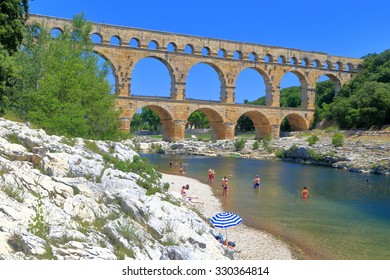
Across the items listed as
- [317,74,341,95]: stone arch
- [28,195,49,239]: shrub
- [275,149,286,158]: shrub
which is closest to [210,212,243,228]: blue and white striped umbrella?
[28,195,49,239]: shrub

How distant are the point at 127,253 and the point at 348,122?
42.1 m

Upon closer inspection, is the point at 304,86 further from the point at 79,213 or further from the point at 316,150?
the point at 79,213

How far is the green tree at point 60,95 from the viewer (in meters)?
17.6

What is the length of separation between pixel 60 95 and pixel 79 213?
14024mm

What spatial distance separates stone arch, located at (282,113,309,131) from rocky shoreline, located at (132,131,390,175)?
3135 millimetres

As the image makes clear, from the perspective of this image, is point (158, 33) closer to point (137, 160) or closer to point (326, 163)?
point (326, 163)

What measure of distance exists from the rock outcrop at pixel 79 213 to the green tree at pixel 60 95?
22.4ft

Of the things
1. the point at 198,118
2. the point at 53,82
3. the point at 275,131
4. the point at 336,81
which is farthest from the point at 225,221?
the point at 198,118

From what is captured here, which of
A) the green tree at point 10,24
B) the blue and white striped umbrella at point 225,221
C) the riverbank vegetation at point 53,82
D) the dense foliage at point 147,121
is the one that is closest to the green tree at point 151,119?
the dense foliage at point 147,121

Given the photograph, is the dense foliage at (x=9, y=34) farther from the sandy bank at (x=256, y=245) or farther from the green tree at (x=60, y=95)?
the sandy bank at (x=256, y=245)

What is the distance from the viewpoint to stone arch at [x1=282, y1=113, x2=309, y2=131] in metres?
50.5

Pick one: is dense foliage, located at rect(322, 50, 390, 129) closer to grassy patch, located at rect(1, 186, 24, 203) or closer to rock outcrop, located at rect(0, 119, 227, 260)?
rock outcrop, located at rect(0, 119, 227, 260)

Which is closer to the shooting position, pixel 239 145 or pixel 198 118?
pixel 239 145

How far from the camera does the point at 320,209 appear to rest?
15.7 m
